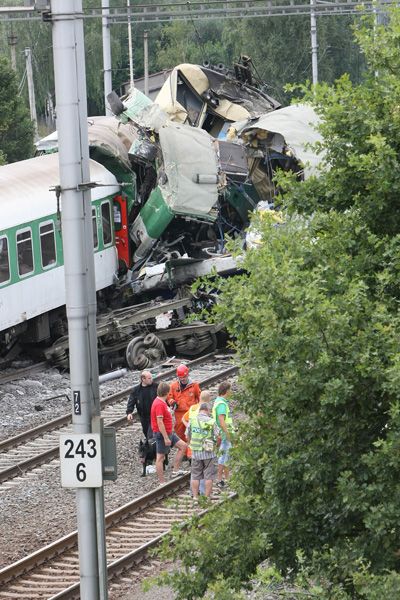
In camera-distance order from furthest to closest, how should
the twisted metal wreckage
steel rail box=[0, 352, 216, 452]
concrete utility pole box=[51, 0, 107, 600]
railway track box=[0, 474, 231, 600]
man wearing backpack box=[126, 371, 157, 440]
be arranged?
the twisted metal wreckage < steel rail box=[0, 352, 216, 452] < man wearing backpack box=[126, 371, 157, 440] < railway track box=[0, 474, 231, 600] < concrete utility pole box=[51, 0, 107, 600]

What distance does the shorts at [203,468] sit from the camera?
14844 mm

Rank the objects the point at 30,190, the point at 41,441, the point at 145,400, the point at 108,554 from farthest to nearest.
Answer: the point at 30,190 → the point at 41,441 → the point at 145,400 → the point at 108,554

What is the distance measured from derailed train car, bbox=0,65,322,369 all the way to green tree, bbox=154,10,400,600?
1364 cm

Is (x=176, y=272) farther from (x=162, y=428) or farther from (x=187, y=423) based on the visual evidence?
(x=162, y=428)

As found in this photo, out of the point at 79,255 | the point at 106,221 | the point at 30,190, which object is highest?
the point at 30,190

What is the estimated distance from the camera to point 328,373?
26.4 feet

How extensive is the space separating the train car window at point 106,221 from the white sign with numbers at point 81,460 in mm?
15031

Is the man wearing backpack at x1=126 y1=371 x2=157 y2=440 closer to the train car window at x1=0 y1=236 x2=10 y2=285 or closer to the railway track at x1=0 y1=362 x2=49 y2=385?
the train car window at x1=0 y1=236 x2=10 y2=285

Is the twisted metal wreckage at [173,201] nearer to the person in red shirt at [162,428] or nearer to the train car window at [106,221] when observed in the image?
the train car window at [106,221]

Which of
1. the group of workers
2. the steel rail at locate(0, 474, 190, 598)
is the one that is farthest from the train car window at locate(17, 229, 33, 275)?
the steel rail at locate(0, 474, 190, 598)

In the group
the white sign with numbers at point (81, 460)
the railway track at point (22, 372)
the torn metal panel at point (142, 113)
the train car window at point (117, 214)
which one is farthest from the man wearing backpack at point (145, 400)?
the torn metal panel at point (142, 113)

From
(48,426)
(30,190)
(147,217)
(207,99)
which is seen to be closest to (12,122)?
(207,99)

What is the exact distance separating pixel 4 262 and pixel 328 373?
14.1m

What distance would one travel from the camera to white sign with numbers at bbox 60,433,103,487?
32.7 feet
